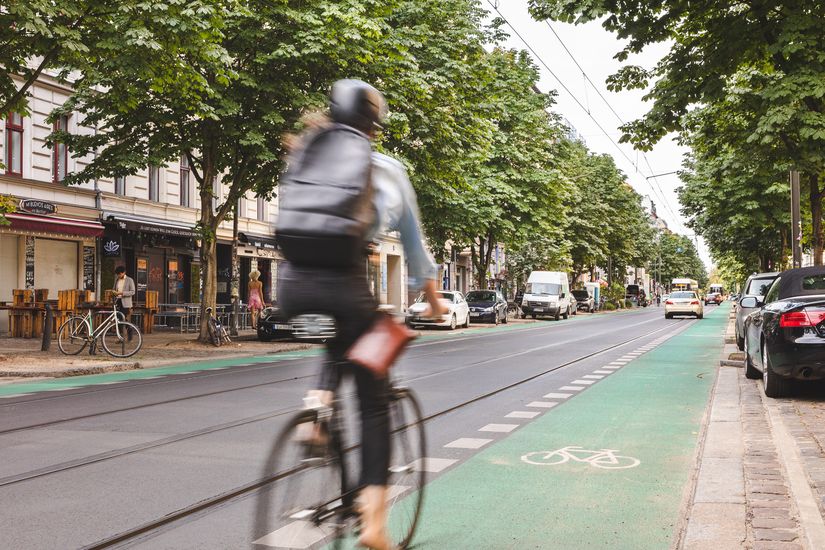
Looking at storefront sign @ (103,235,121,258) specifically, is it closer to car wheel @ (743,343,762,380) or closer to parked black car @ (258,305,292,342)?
parked black car @ (258,305,292,342)

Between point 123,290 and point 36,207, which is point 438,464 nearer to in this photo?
point 123,290

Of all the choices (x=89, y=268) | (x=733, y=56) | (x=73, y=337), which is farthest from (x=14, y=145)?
→ (x=733, y=56)

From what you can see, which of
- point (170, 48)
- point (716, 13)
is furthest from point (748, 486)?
point (170, 48)

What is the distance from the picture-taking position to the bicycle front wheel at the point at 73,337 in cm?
1650

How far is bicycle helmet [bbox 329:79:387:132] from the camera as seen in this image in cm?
338

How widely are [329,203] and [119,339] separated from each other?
45.0ft

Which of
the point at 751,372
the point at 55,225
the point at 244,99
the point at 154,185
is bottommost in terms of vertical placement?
the point at 751,372

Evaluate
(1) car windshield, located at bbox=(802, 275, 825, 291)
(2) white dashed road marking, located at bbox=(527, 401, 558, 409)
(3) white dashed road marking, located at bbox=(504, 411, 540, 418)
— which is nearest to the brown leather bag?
(3) white dashed road marking, located at bbox=(504, 411, 540, 418)

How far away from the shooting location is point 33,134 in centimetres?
2425

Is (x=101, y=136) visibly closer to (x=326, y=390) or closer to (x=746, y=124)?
(x=746, y=124)

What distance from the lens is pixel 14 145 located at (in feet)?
77.5

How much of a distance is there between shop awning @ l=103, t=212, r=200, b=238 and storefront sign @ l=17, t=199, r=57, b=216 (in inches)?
80.2

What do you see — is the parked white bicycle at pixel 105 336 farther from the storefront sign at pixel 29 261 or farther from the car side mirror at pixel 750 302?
the car side mirror at pixel 750 302

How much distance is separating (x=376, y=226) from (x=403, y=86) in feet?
60.0
